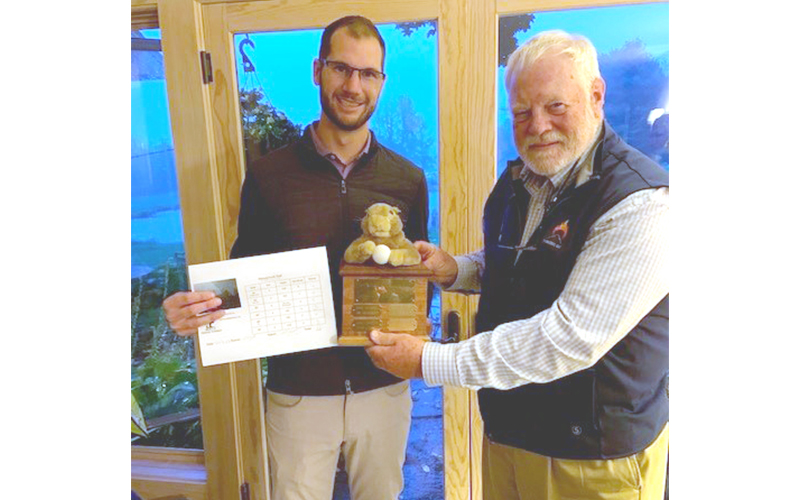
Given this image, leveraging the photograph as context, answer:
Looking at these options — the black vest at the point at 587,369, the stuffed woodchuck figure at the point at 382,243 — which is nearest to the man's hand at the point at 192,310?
the stuffed woodchuck figure at the point at 382,243

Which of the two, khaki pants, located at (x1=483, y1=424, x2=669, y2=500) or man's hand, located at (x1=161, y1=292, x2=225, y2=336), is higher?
man's hand, located at (x1=161, y1=292, x2=225, y2=336)

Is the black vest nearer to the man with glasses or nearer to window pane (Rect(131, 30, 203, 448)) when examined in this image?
the man with glasses

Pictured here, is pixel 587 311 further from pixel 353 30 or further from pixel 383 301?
pixel 353 30

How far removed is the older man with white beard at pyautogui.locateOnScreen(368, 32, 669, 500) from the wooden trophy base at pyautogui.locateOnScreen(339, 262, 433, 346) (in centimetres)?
2

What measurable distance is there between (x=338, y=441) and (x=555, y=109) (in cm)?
74

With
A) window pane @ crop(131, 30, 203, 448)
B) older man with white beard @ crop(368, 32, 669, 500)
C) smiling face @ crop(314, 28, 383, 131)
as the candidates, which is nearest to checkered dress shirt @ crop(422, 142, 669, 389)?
older man with white beard @ crop(368, 32, 669, 500)

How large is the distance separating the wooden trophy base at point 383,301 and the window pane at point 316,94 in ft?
0.49

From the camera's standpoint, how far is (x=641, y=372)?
0.71 metres

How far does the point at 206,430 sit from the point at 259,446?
0.39ft

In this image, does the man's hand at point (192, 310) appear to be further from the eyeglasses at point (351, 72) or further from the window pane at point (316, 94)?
the eyeglasses at point (351, 72)

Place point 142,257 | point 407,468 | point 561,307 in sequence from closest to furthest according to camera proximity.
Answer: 1. point 561,307
2. point 142,257
3. point 407,468

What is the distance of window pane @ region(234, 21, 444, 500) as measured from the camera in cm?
84
